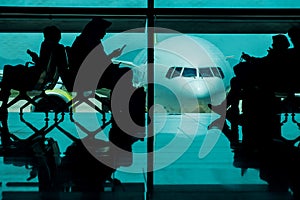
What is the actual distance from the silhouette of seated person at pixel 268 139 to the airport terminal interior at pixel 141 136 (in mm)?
25

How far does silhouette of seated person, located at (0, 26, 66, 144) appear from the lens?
10.8 ft

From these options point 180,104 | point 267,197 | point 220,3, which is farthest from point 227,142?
point 180,104

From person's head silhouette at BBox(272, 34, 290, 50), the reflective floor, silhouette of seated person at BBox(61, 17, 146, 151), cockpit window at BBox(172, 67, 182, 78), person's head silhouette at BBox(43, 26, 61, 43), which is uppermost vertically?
cockpit window at BBox(172, 67, 182, 78)

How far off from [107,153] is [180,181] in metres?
0.84

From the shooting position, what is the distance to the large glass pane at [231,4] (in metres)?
2.29

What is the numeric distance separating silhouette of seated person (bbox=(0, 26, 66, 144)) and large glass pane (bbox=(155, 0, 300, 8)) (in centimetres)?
125

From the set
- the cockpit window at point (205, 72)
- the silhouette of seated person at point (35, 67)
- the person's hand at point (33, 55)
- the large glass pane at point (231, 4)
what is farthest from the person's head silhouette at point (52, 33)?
the cockpit window at point (205, 72)

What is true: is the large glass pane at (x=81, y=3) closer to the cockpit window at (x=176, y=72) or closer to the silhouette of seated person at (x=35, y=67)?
the silhouette of seated person at (x=35, y=67)

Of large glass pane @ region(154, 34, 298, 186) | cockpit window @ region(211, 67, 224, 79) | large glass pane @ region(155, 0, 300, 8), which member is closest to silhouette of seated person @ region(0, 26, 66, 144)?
large glass pane @ region(154, 34, 298, 186)

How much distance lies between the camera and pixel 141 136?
347 cm

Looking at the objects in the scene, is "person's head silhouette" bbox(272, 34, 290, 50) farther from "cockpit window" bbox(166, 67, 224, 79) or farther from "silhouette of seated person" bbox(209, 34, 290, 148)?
"cockpit window" bbox(166, 67, 224, 79)

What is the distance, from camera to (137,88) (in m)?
3.43

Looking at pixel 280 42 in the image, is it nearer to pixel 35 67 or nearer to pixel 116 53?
pixel 116 53

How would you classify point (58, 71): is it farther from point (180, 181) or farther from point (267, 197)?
point (267, 197)
